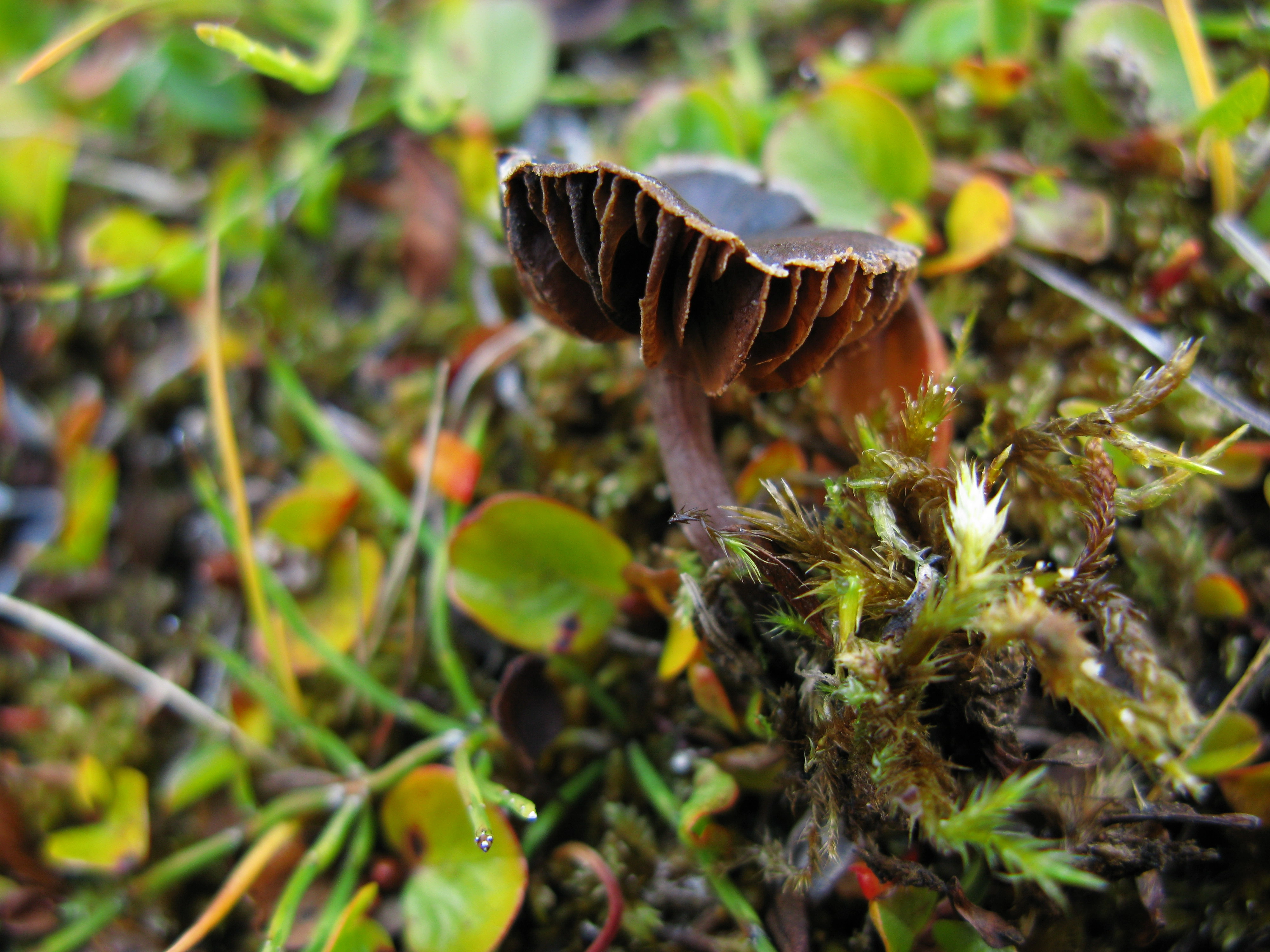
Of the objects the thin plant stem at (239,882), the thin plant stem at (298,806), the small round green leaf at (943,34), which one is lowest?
the thin plant stem at (239,882)

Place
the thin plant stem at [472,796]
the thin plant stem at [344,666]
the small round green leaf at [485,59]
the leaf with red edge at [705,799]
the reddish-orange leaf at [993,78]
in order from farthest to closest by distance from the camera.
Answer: the small round green leaf at [485,59]
the reddish-orange leaf at [993,78]
the thin plant stem at [344,666]
the leaf with red edge at [705,799]
the thin plant stem at [472,796]

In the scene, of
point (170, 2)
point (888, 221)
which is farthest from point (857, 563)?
point (170, 2)

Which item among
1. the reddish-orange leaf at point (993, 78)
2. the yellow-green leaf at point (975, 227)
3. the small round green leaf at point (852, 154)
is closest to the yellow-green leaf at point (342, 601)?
the small round green leaf at point (852, 154)

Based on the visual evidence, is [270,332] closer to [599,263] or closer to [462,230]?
[462,230]

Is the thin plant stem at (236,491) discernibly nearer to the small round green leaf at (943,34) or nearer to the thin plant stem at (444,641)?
the thin plant stem at (444,641)

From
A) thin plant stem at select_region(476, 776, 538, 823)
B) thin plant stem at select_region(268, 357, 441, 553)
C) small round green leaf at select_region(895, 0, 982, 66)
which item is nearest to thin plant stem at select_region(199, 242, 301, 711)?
thin plant stem at select_region(268, 357, 441, 553)

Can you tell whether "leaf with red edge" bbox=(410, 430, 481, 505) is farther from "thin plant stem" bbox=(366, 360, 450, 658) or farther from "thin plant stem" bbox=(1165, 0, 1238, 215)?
"thin plant stem" bbox=(1165, 0, 1238, 215)
